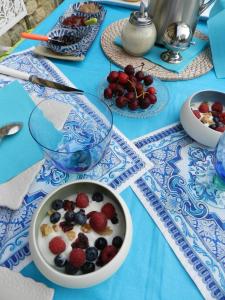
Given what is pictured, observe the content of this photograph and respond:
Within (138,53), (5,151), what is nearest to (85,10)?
(138,53)

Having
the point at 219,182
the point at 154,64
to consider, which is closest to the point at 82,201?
the point at 219,182

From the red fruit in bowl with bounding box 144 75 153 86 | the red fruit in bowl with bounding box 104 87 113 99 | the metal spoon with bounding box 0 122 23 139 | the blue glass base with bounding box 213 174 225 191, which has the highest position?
the red fruit in bowl with bounding box 144 75 153 86

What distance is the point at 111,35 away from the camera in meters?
0.74

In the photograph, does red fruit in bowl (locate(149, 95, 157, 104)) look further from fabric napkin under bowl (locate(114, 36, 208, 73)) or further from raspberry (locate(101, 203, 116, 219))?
raspberry (locate(101, 203, 116, 219))

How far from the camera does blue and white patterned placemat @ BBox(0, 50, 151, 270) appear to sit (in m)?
0.36

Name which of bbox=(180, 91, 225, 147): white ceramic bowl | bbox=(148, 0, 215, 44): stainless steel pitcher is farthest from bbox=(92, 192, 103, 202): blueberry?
bbox=(148, 0, 215, 44): stainless steel pitcher

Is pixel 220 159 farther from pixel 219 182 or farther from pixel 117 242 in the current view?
pixel 117 242

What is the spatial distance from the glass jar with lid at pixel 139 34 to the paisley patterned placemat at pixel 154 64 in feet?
0.07

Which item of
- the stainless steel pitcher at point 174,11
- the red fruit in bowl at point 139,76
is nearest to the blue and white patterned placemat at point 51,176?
the red fruit in bowl at point 139,76

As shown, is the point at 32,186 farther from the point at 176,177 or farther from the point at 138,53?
the point at 138,53

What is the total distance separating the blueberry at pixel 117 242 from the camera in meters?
0.33

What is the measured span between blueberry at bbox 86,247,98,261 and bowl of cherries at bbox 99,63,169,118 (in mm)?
286

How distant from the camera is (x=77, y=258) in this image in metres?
0.31

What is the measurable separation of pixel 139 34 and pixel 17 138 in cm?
36
